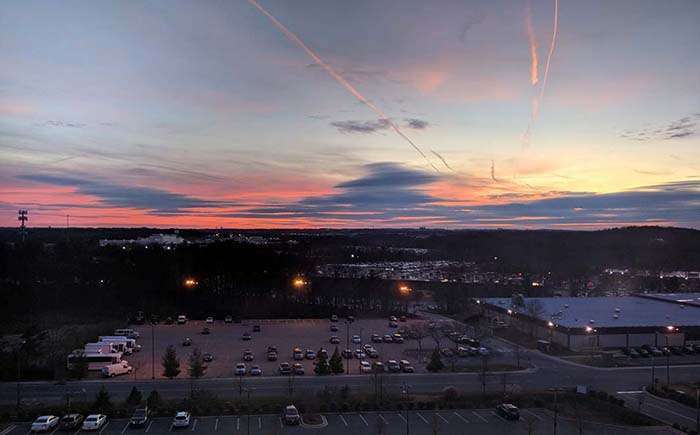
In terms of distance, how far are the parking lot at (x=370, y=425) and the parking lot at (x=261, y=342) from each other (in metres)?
4.27

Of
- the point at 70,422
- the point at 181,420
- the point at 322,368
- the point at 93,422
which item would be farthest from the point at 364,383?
the point at 70,422

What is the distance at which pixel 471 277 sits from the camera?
4328 centimetres

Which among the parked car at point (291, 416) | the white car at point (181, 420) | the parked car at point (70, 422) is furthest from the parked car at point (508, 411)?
the parked car at point (70, 422)

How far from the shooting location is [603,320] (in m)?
→ 21.1

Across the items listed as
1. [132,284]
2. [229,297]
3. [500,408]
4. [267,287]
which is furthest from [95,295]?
[500,408]

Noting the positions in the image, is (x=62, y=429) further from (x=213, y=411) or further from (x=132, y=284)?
(x=132, y=284)

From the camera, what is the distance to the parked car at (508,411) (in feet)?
36.5

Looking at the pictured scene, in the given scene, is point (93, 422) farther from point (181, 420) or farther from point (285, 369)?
point (285, 369)

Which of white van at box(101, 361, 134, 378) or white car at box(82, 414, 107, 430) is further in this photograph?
white van at box(101, 361, 134, 378)

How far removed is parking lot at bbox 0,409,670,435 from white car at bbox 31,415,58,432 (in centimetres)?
22

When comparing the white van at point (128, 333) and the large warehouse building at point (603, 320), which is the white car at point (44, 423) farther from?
the large warehouse building at point (603, 320)

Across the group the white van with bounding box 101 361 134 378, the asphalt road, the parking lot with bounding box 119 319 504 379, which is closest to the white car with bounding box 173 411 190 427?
the asphalt road

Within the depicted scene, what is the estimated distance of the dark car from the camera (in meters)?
10.2

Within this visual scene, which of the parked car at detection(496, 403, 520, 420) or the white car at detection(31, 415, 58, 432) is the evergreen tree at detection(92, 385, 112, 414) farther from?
the parked car at detection(496, 403, 520, 420)
